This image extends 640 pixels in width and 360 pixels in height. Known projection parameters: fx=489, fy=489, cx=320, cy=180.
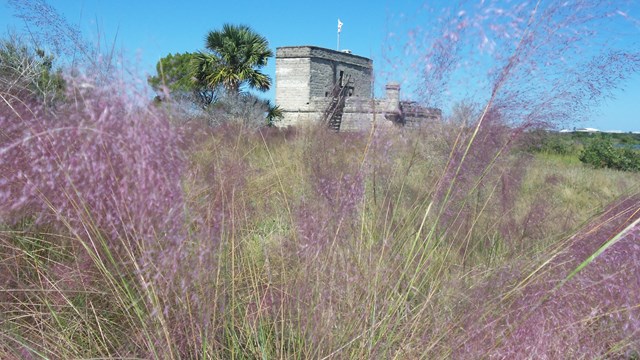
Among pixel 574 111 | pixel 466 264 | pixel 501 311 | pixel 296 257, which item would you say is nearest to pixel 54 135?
pixel 296 257

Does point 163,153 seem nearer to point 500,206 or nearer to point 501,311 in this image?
point 501,311

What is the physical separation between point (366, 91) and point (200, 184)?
73 centimetres

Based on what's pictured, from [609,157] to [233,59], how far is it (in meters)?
15.3

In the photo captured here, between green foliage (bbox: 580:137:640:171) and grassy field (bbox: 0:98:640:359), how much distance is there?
547 inches

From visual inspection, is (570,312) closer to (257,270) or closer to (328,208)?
(328,208)

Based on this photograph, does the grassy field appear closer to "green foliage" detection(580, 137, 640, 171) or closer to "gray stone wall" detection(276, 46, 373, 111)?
"green foliage" detection(580, 137, 640, 171)

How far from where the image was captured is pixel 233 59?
2200 cm

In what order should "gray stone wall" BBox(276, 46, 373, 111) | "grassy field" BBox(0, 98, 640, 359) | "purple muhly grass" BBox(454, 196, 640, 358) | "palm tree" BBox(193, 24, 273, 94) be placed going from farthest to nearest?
1. "gray stone wall" BBox(276, 46, 373, 111)
2. "palm tree" BBox(193, 24, 273, 94)
3. "purple muhly grass" BBox(454, 196, 640, 358)
4. "grassy field" BBox(0, 98, 640, 359)

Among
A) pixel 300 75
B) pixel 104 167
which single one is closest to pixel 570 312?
pixel 104 167

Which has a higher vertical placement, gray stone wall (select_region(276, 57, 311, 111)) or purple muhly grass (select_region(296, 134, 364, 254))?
gray stone wall (select_region(276, 57, 311, 111))

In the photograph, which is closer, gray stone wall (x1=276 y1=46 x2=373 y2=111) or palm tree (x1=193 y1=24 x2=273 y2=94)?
palm tree (x1=193 y1=24 x2=273 y2=94)

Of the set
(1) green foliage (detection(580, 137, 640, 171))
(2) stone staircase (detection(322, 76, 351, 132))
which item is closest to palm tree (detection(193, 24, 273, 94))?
(1) green foliage (detection(580, 137, 640, 171))

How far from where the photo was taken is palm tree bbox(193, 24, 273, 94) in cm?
2166

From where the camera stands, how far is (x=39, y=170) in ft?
3.80
